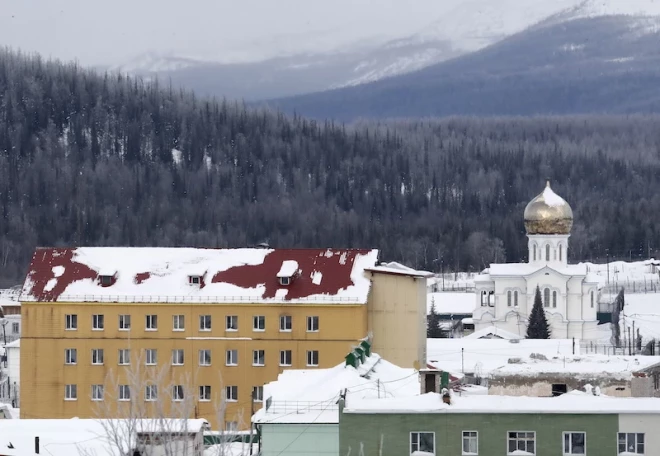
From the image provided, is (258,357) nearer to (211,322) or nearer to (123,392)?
(211,322)

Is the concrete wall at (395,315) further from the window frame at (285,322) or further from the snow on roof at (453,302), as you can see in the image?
the snow on roof at (453,302)

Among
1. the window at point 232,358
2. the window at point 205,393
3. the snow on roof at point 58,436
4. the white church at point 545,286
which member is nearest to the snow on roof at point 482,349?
the white church at point 545,286

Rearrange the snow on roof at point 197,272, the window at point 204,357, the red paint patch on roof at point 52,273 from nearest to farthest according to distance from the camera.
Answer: the window at point 204,357 < the snow on roof at point 197,272 < the red paint patch on roof at point 52,273

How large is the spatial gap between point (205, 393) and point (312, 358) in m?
3.87

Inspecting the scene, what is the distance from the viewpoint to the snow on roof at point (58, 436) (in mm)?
46500

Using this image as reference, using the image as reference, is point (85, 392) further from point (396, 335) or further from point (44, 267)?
point (396, 335)

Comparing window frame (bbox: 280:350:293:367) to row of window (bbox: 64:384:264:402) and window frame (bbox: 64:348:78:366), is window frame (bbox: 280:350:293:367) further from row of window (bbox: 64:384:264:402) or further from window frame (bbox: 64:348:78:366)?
window frame (bbox: 64:348:78:366)

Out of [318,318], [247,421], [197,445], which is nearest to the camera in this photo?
[197,445]

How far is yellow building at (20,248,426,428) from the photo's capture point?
64875 millimetres

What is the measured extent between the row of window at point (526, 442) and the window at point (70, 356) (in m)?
30.2

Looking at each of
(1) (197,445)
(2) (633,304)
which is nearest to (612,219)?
(2) (633,304)

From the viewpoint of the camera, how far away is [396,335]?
6588 cm

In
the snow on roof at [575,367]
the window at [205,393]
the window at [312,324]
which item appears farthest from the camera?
the window at [312,324]

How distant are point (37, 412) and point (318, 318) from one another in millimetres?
10118
